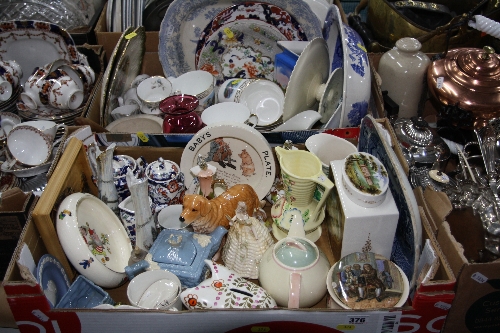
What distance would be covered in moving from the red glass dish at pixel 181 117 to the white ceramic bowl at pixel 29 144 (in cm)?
36

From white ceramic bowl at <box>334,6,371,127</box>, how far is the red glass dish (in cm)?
46

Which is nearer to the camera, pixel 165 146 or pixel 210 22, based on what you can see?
pixel 165 146

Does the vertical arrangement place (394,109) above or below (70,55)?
below

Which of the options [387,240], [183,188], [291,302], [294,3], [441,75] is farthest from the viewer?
[294,3]

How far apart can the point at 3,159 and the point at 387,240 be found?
1.19 metres

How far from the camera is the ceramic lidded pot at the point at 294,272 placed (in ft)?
3.27

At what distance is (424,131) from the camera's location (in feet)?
4.49

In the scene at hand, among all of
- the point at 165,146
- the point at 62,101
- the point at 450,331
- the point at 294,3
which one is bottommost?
the point at 450,331

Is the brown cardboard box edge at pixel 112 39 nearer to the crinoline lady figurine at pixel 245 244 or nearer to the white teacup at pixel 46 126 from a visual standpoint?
the white teacup at pixel 46 126

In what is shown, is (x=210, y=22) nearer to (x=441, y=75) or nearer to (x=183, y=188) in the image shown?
(x=183, y=188)

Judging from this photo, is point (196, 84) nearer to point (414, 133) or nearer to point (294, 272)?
point (414, 133)

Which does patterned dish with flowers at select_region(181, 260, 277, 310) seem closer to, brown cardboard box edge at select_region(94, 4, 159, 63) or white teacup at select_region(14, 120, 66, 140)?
white teacup at select_region(14, 120, 66, 140)

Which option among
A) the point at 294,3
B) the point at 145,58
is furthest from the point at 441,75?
the point at 145,58

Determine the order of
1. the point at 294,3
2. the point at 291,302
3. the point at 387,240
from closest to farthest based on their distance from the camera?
the point at 291,302, the point at 387,240, the point at 294,3
